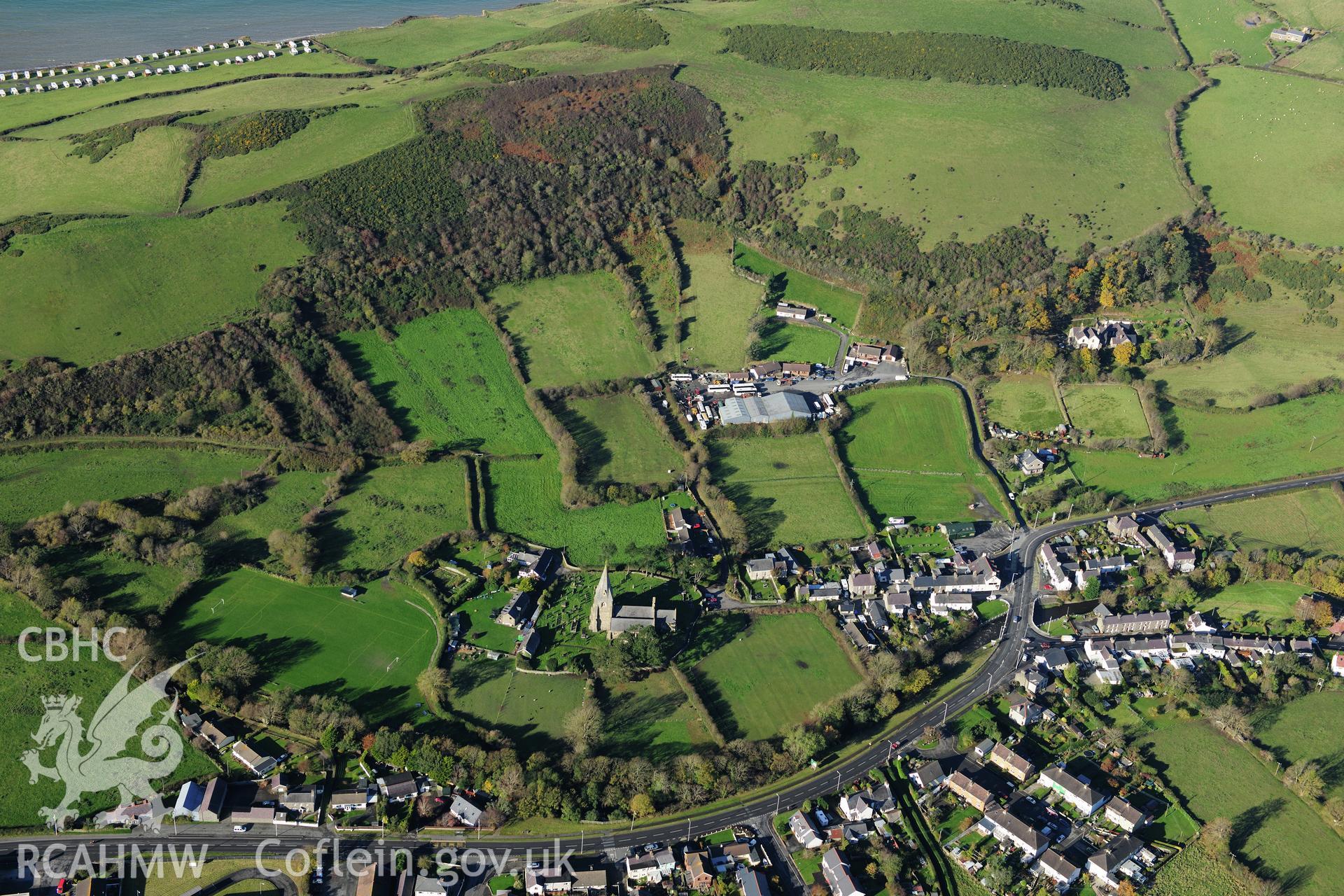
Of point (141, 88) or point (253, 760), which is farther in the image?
point (141, 88)

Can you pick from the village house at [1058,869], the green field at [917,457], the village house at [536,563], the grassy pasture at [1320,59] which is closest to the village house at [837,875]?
the village house at [1058,869]

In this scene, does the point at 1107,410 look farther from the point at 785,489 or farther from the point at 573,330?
the point at 573,330

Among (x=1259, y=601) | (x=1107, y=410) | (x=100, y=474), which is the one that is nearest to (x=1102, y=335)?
(x=1107, y=410)

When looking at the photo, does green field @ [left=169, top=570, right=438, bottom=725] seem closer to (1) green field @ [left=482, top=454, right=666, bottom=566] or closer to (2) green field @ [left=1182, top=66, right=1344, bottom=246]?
(1) green field @ [left=482, top=454, right=666, bottom=566]

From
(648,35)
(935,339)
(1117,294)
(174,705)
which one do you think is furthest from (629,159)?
(174,705)

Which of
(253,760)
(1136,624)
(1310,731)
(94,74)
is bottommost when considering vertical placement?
(1310,731)
